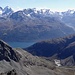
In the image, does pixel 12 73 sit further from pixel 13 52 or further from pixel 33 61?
pixel 33 61

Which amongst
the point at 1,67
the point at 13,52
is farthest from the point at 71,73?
the point at 1,67

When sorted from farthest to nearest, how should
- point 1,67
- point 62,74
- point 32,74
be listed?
point 62,74 → point 32,74 → point 1,67

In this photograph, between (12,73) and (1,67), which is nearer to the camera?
(12,73)

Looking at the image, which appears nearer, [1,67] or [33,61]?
[1,67]

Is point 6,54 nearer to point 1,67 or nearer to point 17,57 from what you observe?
point 17,57

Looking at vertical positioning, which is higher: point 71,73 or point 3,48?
point 3,48

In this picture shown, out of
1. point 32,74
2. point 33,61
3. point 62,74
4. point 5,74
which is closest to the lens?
point 5,74

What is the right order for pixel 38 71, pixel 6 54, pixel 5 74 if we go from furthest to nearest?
pixel 6 54 → pixel 38 71 → pixel 5 74

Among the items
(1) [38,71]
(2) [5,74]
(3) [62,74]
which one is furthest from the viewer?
(3) [62,74]

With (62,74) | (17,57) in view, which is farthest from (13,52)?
(62,74)
